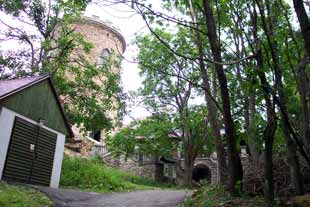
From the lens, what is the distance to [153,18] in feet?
24.8

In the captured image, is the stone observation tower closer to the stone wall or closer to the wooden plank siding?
the stone wall

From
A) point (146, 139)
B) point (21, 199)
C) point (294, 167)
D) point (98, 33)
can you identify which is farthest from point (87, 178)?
point (98, 33)

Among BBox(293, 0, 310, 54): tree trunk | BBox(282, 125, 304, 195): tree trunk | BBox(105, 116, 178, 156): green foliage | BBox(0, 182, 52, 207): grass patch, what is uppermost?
BBox(105, 116, 178, 156): green foliage

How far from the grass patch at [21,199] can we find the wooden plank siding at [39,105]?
320 cm

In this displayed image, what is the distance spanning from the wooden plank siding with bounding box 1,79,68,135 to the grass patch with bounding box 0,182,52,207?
3.20 m

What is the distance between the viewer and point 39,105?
42.0 ft

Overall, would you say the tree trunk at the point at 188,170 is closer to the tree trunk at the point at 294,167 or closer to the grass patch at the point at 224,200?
the grass patch at the point at 224,200

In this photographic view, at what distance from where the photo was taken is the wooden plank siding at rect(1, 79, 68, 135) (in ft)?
37.6

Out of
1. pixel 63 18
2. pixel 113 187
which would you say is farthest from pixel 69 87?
pixel 113 187

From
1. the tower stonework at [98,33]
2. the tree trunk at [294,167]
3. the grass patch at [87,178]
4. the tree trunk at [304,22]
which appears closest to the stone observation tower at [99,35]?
the tower stonework at [98,33]

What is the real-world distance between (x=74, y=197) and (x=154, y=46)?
14649mm

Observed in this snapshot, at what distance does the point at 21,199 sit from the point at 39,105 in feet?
18.0

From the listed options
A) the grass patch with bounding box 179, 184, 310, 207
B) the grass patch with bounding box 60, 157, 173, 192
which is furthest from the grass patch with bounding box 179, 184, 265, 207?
the grass patch with bounding box 60, 157, 173, 192

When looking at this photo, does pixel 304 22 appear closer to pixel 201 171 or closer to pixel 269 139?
pixel 269 139
